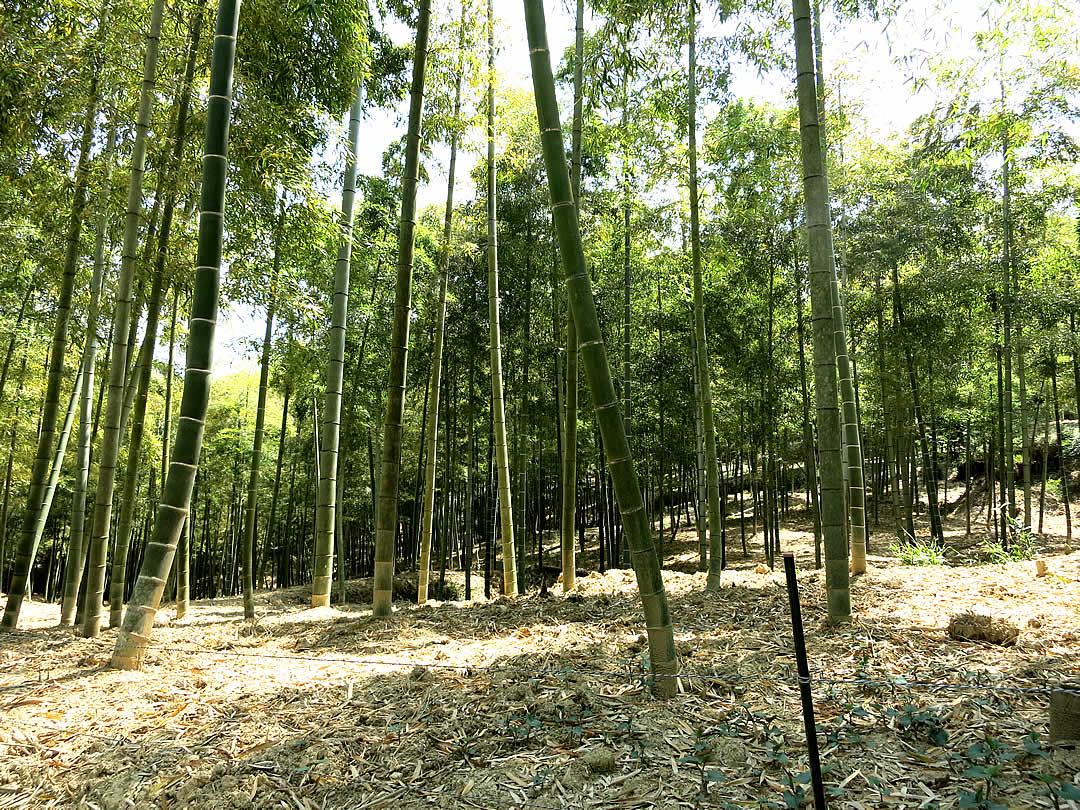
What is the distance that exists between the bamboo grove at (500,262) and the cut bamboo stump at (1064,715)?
1.14 meters

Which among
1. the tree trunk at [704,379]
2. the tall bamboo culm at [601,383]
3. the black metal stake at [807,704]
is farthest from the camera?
the tree trunk at [704,379]

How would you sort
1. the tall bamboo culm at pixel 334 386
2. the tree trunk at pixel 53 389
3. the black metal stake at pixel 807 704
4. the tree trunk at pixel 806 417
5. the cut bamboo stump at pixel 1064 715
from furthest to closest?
the tree trunk at pixel 806 417 < the tall bamboo culm at pixel 334 386 < the tree trunk at pixel 53 389 < the cut bamboo stump at pixel 1064 715 < the black metal stake at pixel 807 704

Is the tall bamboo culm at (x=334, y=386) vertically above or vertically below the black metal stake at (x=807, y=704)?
above

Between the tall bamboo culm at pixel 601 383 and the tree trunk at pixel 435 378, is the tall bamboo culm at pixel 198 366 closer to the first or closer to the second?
the tall bamboo culm at pixel 601 383

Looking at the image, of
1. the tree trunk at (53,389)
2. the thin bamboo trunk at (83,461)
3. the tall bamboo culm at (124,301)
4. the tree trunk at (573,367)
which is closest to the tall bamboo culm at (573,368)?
the tree trunk at (573,367)

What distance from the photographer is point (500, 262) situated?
7879 millimetres

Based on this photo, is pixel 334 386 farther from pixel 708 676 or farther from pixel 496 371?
pixel 708 676

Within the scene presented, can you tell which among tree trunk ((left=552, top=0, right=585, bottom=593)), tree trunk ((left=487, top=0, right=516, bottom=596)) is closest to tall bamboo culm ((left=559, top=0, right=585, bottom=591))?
tree trunk ((left=552, top=0, right=585, bottom=593))

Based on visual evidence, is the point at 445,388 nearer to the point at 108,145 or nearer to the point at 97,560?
the point at 108,145

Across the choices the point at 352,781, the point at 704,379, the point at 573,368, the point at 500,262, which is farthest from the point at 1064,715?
the point at 500,262

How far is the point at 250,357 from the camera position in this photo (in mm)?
7547

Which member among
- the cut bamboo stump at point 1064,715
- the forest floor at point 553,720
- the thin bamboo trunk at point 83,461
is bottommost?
the forest floor at point 553,720

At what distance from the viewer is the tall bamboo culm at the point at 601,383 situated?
7.47 feet

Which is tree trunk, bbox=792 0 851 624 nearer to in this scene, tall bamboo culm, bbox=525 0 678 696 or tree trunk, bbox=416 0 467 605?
tall bamboo culm, bbox=525 0 678 696
